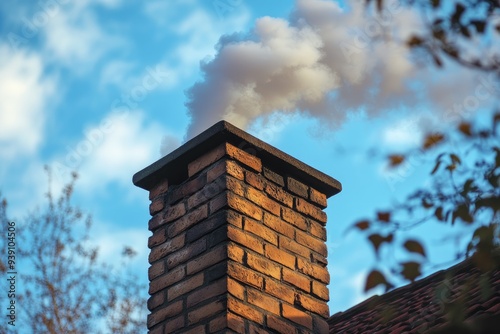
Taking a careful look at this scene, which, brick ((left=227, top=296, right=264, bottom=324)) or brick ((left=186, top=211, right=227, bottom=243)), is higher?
brick ((left=186, top=211, right=227, bottom=243))

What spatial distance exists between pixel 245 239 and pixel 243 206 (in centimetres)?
17

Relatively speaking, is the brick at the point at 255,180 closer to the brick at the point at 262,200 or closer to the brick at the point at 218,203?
the brick at the point at 262,200

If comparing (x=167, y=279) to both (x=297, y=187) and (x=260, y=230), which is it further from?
(x=297, y=187)

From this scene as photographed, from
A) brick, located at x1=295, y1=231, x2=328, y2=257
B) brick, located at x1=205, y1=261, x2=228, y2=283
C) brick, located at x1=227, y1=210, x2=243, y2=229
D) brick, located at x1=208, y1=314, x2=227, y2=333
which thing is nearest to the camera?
brick, located at x1=208, y1=314, x2=227, y2=333

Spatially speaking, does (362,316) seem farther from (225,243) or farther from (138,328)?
(138,328)

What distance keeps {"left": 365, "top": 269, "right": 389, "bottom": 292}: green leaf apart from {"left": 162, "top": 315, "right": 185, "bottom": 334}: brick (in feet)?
5.39

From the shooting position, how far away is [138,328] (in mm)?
9938

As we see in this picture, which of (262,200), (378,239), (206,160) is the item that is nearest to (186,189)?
(206,160)

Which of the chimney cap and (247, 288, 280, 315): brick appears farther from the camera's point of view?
the chimney cap

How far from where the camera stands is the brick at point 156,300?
146 inches

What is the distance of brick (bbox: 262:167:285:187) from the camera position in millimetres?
3884

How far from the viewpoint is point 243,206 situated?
364 centimetres

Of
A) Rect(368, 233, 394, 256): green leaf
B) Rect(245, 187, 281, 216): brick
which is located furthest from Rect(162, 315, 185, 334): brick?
Rect(368, 233, 394, 256): green leaf

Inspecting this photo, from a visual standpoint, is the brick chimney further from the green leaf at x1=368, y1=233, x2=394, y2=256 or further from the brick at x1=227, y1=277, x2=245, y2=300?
the green leaf at x1=368, y1=233, x2=394, y2=256
